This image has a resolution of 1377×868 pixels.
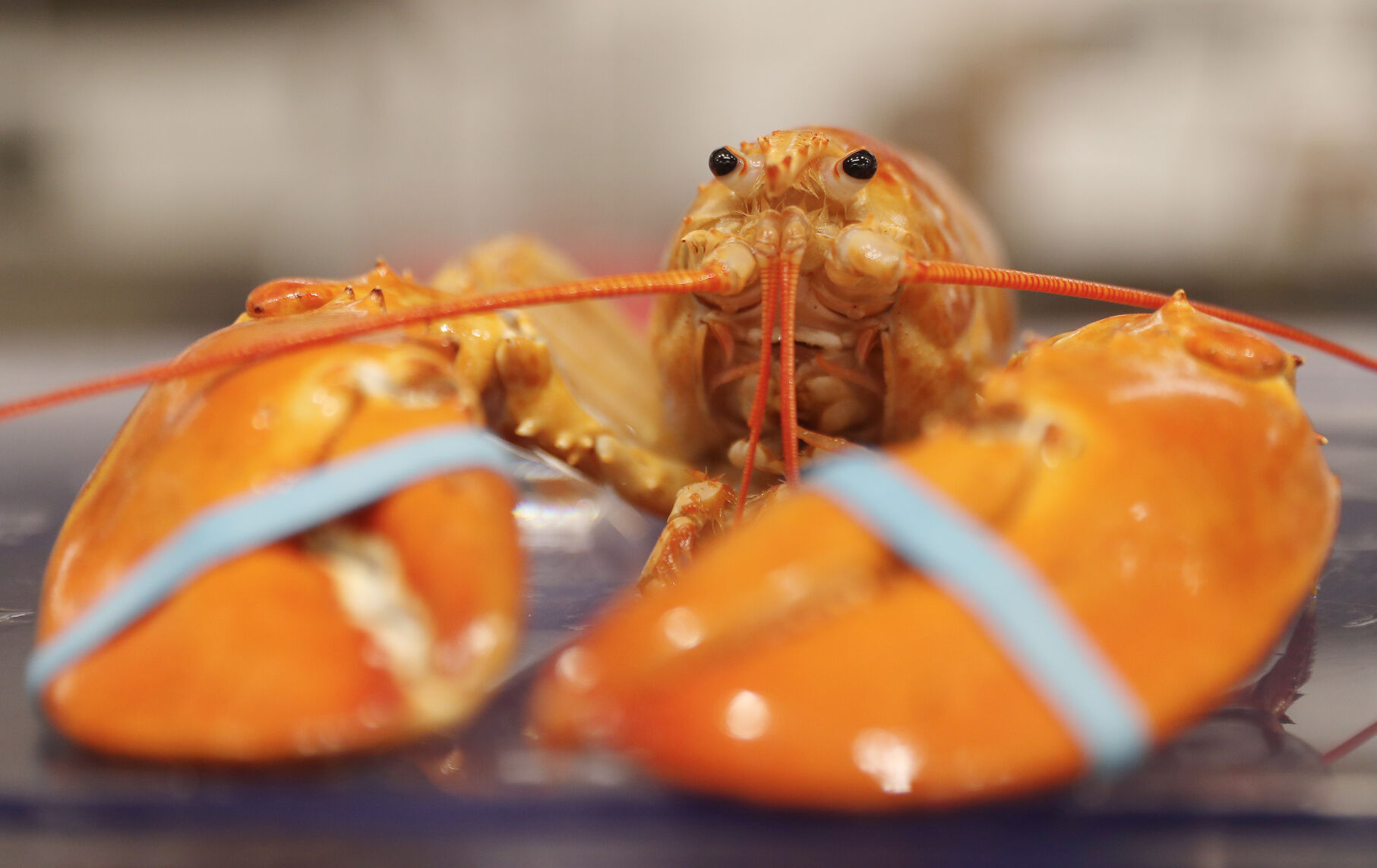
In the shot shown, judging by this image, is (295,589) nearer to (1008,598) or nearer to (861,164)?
(1008,598)

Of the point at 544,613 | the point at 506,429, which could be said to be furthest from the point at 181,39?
the point at 544,613

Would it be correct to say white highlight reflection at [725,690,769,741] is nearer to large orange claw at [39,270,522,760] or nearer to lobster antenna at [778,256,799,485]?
large orange claw at [39,270,522,760]

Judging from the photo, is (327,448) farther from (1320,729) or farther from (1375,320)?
(1375,320)

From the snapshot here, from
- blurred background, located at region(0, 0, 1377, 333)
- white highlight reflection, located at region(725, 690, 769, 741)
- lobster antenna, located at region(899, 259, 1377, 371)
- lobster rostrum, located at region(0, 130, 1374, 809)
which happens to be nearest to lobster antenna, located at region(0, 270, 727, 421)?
lobster rostrum, located at region(0, 130, 1374, 809)

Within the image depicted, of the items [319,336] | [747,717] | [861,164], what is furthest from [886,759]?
[861,164]

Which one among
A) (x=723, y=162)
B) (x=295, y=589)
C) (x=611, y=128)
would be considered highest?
(x=723, y=162)
